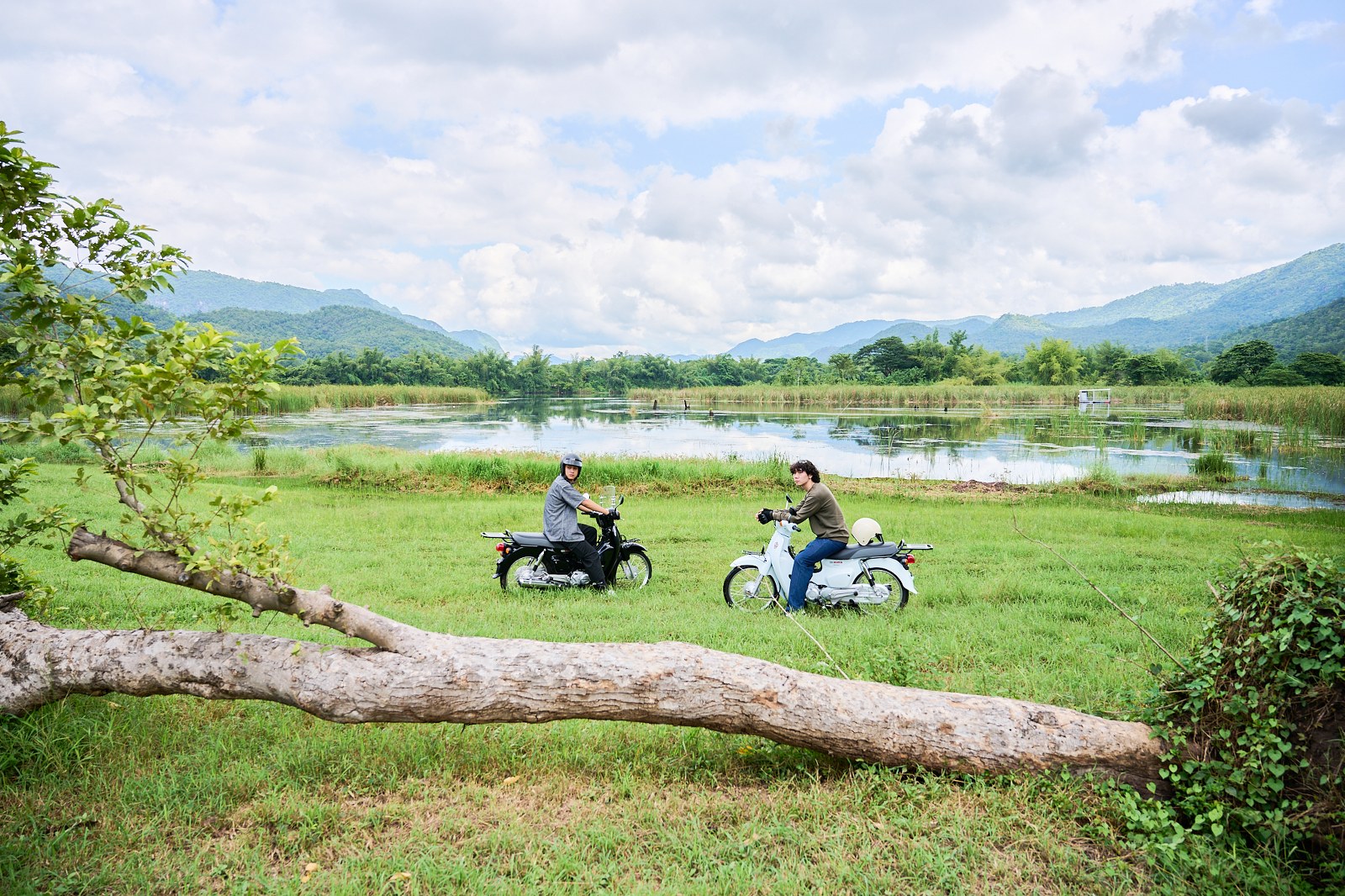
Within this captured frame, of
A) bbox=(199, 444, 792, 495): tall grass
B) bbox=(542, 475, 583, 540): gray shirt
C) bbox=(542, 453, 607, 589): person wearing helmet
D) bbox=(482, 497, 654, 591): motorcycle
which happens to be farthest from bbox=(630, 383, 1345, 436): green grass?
bbox=(542, 475, 583, 540): gray shirt

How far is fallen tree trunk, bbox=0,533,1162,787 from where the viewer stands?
10.8 ft

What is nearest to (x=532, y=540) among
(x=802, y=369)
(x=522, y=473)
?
(x=522, y=473)

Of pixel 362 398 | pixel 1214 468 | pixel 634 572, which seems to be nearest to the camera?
pixel 634 572

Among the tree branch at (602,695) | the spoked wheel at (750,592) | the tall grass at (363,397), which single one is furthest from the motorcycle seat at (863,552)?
the tall grass at (363,397)

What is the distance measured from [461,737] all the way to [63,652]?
2.05 metres

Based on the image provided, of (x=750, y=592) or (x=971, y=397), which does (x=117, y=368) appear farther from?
(x=971, y=397)

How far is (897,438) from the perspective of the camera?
1203 inches

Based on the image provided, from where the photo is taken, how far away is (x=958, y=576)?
8.01 metres

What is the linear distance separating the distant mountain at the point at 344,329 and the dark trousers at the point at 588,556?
13338cm

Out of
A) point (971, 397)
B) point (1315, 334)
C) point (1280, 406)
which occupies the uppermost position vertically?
point (1315, 334)

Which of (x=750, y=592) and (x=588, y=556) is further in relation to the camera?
(x=588, y=556)

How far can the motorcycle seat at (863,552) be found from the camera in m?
6.54

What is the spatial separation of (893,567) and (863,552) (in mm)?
426

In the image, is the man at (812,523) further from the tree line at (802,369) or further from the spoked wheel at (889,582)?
the tree line at (802,369)
